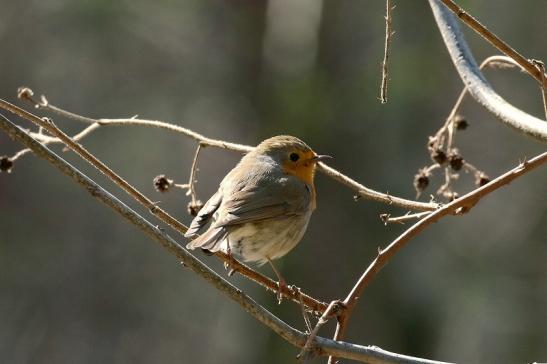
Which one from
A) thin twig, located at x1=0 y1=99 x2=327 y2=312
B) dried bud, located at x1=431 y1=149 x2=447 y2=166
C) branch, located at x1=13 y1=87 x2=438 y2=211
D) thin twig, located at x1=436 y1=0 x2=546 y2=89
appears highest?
thin twig, located at x1=436 y1=0 x2=546 y2=89

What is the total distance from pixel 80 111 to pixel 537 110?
4.97 meters

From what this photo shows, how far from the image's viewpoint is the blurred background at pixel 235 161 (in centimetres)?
881

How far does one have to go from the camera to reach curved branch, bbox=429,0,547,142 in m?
2.33

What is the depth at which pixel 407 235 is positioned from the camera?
6.39ft

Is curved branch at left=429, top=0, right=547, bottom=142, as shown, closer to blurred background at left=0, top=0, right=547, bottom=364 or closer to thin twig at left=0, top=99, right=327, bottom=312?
thin twig at left=0, top=99, right=327, bottom=312

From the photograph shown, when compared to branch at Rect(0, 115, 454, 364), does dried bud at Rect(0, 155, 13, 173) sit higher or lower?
higher

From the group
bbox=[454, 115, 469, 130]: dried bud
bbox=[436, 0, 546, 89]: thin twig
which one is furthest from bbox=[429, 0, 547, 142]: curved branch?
bbox=[454, 115, 469, 130]: dried bud

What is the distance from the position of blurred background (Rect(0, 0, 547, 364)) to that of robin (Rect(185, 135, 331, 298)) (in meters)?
4.10

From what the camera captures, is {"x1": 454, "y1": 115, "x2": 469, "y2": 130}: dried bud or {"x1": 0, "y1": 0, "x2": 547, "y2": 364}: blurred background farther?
{"x1": 0, "y1": 0, "x2": 547, "y2": 364}: blurred background

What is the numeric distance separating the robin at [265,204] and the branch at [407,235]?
4.58 ft

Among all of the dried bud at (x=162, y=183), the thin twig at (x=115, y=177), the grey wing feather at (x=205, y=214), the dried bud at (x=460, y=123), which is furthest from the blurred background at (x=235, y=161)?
Result: the thin twig at (x=115, y=177)

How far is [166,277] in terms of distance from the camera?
9.78 m

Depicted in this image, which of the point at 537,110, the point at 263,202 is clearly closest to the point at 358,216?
the point at 537,110

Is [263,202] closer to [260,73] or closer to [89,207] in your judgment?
[260,73]
